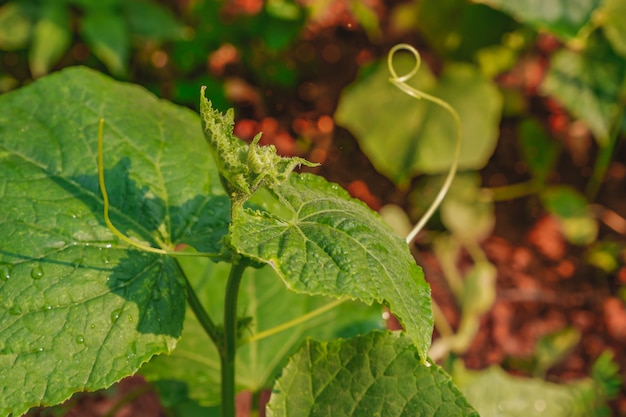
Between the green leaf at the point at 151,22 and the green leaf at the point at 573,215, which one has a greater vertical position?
the green leaf at the point at 151,22

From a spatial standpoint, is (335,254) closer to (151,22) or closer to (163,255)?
(163,255)

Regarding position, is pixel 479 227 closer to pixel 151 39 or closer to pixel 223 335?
pixel 151 39

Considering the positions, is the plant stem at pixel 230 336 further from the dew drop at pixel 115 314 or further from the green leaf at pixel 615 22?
the green leaf at pixel 615 22

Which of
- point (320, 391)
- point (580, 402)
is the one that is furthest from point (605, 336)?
point (320, 391)

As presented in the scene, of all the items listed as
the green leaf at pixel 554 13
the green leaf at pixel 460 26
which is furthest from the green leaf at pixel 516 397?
the green leaf at pixel 460 26

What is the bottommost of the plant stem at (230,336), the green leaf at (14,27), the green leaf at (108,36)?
the green leaf at (14,27)

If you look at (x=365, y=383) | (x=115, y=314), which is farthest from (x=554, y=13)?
(x=115, y=314)
